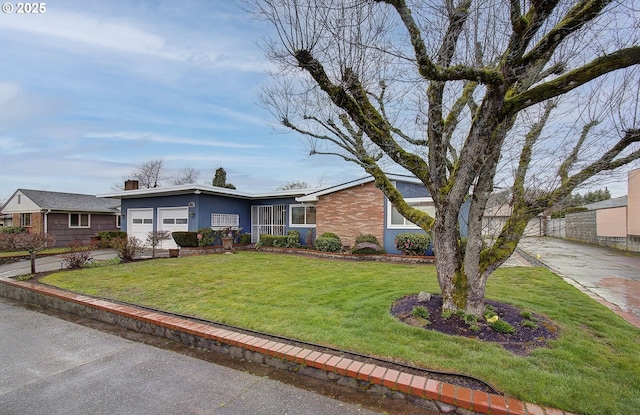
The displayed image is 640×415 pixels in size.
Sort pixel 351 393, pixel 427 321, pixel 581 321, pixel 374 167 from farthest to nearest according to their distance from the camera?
pixel 374 167, pixel 581 321, pixel 427 321, pixel 351 393

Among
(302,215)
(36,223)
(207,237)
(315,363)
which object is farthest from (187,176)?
(315,363)

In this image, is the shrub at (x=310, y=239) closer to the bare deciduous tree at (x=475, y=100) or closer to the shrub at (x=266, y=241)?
the shrub at (x=266, y=241)

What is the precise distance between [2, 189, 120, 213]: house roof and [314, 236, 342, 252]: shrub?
17.3 meters

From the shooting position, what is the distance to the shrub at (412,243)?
11602 millimetres

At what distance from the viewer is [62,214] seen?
67.2 feet

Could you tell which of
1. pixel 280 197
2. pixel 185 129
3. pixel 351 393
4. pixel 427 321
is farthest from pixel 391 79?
pixel 185 129

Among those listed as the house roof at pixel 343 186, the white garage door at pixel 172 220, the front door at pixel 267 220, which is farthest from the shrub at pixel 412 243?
the white garage door at pixel 172 220

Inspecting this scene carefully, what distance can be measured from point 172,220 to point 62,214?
33.6 feet

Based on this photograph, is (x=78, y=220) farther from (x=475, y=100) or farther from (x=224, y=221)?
(x=475, y=100)

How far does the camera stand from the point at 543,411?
2.40m

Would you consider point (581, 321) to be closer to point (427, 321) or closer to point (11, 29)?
point (427, 321)

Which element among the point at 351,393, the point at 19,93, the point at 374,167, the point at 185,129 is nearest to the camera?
the point at 351,393

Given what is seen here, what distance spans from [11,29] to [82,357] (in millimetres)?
7185

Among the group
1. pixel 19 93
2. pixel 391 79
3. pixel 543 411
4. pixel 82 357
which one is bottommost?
pixel 82 357
